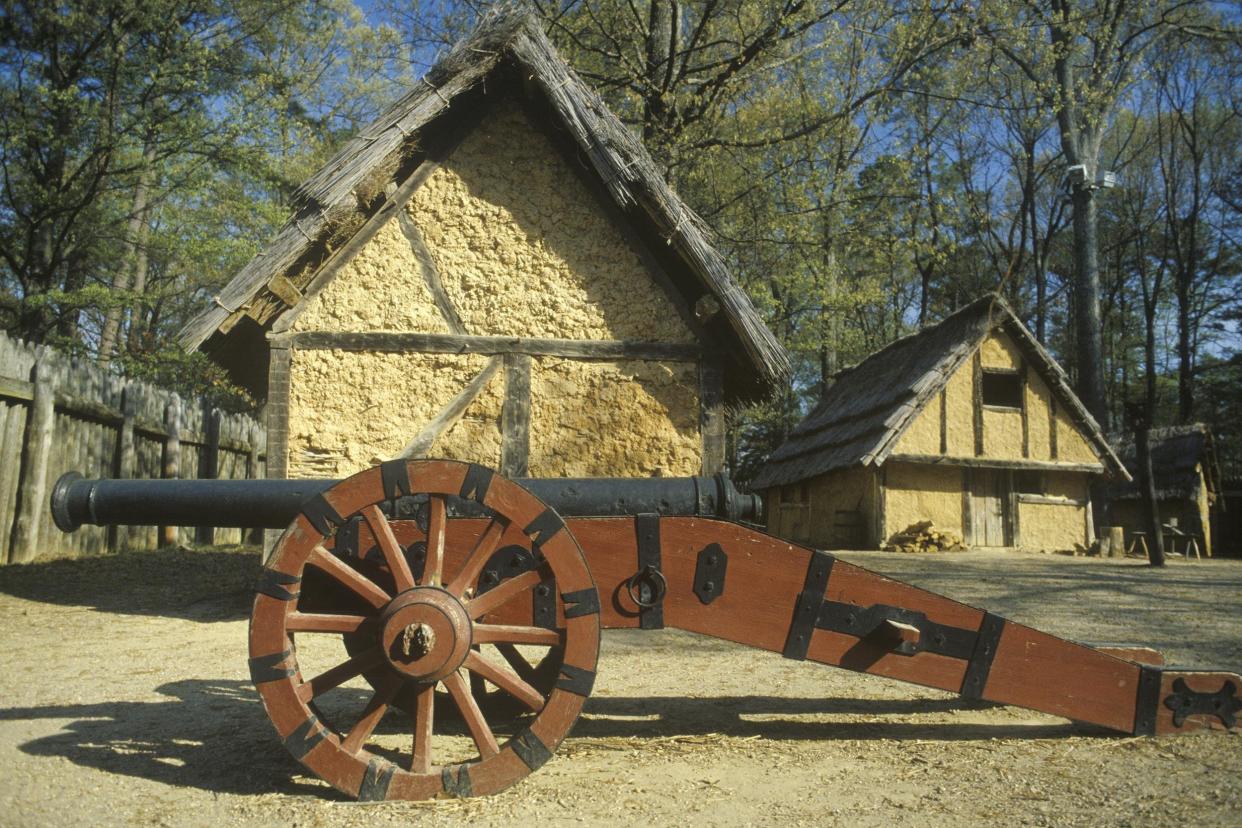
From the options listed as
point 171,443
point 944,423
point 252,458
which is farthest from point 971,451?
point 171,443

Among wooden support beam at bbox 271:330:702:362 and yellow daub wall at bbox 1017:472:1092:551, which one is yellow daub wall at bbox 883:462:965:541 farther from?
wooden support beam at bbox 271:330:702:362

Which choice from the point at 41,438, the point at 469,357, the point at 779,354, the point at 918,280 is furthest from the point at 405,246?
the point at 918,280

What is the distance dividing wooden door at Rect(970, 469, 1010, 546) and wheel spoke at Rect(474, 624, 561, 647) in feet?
50.8

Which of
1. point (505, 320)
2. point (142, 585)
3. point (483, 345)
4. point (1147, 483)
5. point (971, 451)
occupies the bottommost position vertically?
point (142, 585)

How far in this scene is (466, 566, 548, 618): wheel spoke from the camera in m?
3.16

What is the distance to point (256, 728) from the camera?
4203mm

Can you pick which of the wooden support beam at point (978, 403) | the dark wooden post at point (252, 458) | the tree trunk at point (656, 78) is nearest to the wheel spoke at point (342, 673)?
the tree trunk at point (656, 78)

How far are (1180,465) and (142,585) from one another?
2413 centimetres

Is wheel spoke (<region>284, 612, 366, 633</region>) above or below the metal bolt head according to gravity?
above

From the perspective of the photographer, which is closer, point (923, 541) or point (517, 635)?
point (517, 635)

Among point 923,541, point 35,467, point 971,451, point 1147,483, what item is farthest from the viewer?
point 971,451

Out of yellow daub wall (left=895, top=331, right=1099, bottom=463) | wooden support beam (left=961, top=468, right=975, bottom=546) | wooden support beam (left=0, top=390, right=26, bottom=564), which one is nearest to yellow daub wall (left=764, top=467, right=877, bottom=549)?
yellow daub wall (left=895, top=331, right=1099, bottom=463)

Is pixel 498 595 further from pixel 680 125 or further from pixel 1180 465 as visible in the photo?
pixel 1180 465

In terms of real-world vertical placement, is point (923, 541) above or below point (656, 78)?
below
